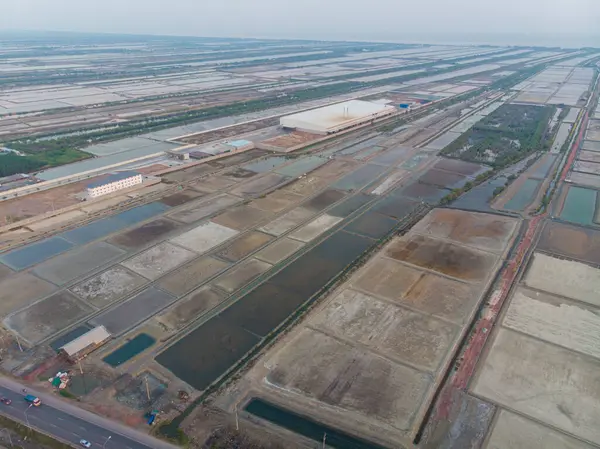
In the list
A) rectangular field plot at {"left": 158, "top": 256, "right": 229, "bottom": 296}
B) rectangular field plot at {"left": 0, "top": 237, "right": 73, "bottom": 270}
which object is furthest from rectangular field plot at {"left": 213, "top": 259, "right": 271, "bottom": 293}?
rectangular field plot at {"left": 0, "top": 237, "right": 73, "bottom": 270}

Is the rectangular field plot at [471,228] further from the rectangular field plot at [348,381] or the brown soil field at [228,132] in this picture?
the brown soil field at [228,132]

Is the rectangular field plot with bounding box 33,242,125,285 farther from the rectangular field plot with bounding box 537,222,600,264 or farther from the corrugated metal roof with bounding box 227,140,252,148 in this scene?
the rectangular field plot with bounding box 537,222,600,264

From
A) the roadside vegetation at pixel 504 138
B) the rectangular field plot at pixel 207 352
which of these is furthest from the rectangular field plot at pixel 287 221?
the roadside vegetation at pixel 504 138

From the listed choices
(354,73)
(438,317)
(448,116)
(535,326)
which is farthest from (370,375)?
(354,73)

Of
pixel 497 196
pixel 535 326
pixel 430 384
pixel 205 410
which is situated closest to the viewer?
pixel 205 410

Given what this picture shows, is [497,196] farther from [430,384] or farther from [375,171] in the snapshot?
[430,384]

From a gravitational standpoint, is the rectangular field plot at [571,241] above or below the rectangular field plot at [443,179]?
below
